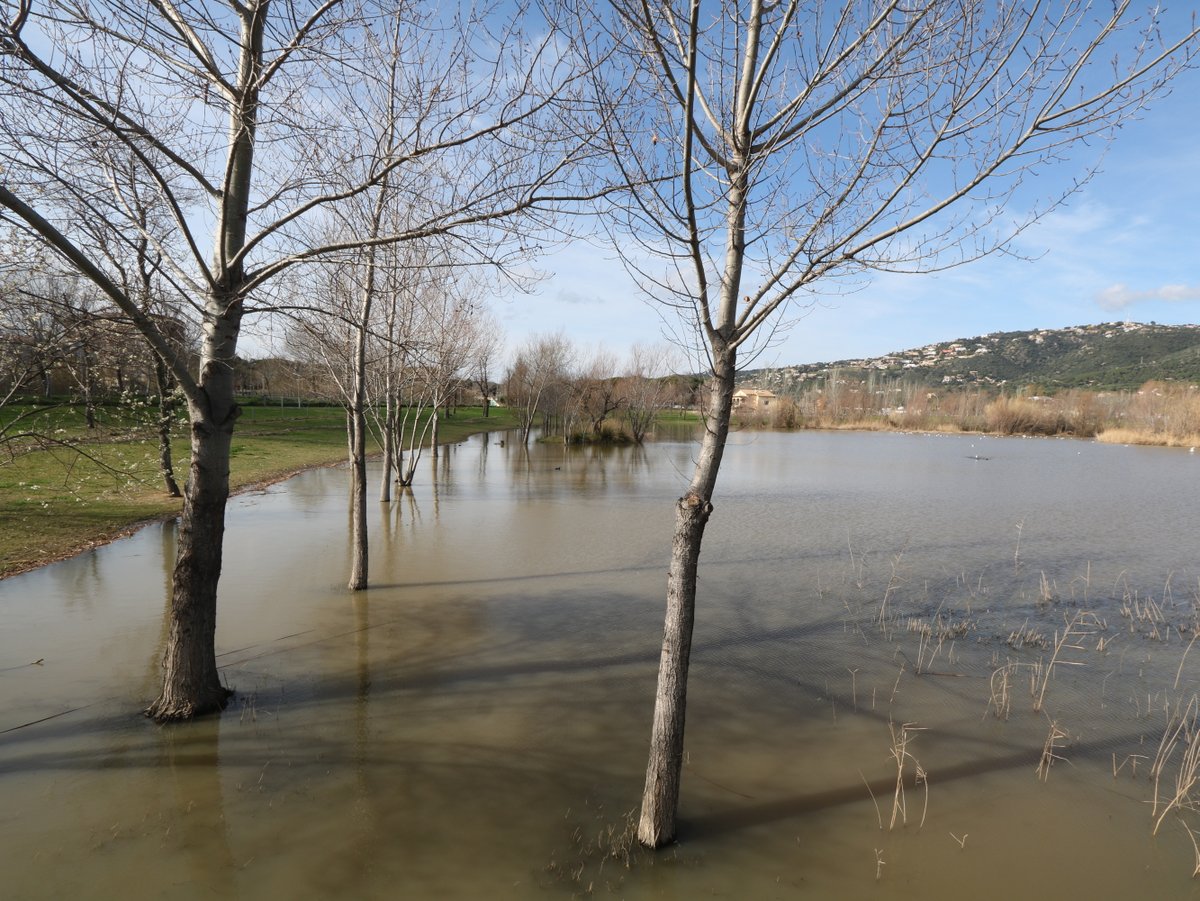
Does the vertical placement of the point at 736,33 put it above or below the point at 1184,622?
above

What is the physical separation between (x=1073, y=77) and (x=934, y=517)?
15.2 m

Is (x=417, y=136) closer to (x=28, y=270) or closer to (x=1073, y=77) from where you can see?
(x=28, y=270)

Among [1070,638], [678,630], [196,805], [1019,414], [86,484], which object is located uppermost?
[1019,414]

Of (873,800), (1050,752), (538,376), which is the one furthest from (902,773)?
(538,376)

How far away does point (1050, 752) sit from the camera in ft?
17.1

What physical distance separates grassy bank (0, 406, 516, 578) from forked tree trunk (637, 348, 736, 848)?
4.17 m

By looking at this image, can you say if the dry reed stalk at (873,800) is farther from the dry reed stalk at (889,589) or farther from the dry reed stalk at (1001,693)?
the dry reed stalk at (889,589)

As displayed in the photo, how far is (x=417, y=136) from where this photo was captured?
Result: 5629 millimetres

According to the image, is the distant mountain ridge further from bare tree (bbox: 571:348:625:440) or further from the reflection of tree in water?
the reflection of tree in water

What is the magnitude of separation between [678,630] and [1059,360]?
537ft

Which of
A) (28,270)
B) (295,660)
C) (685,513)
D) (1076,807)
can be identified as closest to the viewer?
(685,513)

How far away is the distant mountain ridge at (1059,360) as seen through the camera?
109 m

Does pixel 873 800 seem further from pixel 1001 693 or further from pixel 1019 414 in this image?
pixel 1019 414

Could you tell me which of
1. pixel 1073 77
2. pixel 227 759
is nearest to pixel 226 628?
pixel 227 759
